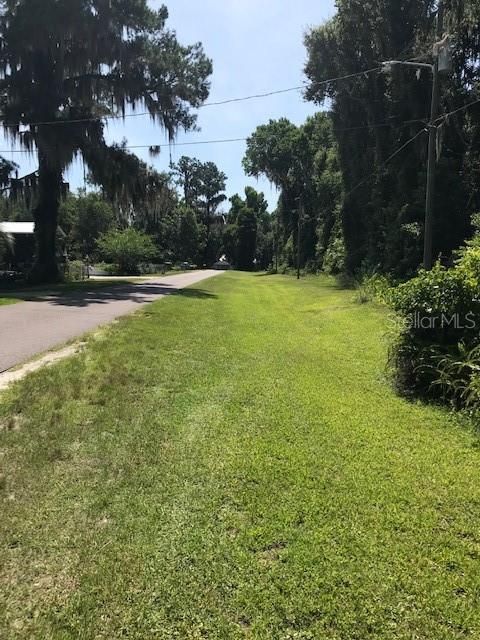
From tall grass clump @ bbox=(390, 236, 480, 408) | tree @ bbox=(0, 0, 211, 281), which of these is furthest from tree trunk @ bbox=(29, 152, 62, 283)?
tall grass clump @ bbox=(390, 236, 480, 408)

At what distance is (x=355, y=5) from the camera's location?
26.6 m

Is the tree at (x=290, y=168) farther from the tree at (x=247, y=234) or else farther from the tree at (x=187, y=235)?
the tree at (x=247, y=234)

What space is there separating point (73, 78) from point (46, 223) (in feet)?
22.6

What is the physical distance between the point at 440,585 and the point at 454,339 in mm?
4035

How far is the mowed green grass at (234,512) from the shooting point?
2.48 meters

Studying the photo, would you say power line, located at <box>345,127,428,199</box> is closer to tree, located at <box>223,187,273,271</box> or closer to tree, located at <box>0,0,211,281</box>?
tree, located at <box>0,0,211,281</box>

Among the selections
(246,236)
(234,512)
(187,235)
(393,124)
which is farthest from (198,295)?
(246,236)

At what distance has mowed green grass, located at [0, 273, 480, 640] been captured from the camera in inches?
97.5

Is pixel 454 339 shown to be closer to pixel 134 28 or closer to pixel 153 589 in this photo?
pixel 153 589

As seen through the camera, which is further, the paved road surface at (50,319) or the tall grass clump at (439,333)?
the paved road surface at (50,319)

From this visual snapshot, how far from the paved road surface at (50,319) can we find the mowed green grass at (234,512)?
260 cm

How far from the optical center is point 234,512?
341 cm

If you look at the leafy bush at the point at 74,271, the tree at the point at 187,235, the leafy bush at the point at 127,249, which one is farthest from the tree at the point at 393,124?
the tree at the point at 187,235

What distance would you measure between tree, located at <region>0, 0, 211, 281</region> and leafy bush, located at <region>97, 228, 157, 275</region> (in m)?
22.8
